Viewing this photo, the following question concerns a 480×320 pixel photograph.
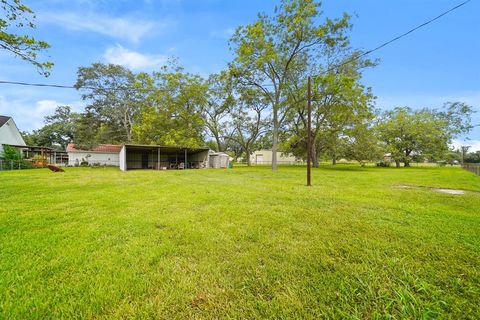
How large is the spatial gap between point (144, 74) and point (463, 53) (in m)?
25.2

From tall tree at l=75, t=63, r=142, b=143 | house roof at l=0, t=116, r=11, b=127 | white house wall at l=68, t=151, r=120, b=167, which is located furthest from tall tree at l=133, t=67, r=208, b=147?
house roof at l=0, t=116, r=11, b=127

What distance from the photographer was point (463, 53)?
9.14m

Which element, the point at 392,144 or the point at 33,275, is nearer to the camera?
the point at 33,275

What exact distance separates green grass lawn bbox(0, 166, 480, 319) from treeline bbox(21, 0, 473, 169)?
9.61 metres

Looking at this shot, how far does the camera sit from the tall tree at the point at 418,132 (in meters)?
26.4

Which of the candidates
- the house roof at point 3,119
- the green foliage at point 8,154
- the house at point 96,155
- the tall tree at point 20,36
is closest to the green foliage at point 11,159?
the green foliage at point 8,154

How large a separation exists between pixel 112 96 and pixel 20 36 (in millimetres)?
23841

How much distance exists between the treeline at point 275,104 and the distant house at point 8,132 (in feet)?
19.7

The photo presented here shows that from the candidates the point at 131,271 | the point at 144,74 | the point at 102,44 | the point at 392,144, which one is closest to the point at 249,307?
the point at 131,271

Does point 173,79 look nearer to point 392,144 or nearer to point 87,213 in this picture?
point 87,213

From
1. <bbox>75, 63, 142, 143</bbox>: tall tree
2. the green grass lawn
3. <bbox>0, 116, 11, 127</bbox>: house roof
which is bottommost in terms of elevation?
the green grass lawn

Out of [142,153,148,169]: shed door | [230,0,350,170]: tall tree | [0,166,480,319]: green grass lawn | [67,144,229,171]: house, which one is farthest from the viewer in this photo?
[142,153,148,169]: shed door

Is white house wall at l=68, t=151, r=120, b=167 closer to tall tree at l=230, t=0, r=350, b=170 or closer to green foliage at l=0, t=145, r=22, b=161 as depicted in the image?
green foliage at l=0, t=145, r=22, b=161

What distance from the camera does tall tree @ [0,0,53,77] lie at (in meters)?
5.04
